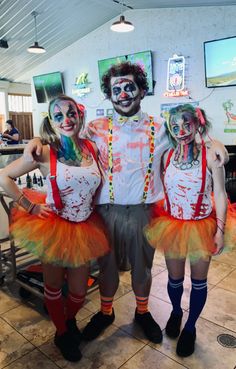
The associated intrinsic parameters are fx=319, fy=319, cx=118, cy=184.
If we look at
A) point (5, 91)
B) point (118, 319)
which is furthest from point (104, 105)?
point (118, 319)

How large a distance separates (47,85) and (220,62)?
4.96 meters

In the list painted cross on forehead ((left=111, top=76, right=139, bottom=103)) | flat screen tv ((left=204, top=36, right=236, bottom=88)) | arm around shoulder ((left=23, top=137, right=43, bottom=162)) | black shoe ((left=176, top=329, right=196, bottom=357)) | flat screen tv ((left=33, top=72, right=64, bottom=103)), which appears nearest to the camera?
arm around shoulder ((left=23, top=137, right=43, bottom=162))

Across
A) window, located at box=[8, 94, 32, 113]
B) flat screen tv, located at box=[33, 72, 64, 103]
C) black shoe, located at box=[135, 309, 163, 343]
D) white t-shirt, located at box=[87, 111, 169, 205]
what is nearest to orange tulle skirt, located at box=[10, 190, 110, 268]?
white t-shirt, located at box=[87, 111, 169, 205]

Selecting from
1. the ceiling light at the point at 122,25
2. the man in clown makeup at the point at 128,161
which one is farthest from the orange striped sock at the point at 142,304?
the ceiling light at the point at 122,25

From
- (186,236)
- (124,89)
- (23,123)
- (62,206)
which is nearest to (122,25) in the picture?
(124,89)

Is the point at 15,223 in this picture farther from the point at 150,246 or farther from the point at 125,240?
the point at 150,246

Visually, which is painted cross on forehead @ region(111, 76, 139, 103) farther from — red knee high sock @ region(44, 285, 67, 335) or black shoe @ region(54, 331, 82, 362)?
black shoe @ region(54, 331, 82, 362)

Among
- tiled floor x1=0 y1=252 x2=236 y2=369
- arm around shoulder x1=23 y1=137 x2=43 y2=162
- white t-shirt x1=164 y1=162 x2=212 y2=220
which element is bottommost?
tiled floor x1=0 y1=252 x2=236 y2=369

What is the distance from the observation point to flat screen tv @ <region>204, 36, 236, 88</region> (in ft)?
16.8

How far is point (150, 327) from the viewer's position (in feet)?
6.70

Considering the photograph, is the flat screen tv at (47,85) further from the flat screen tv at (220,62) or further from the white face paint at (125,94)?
the white face paint at (125,94)

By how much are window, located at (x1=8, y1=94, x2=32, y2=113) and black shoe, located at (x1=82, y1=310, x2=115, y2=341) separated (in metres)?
10.5

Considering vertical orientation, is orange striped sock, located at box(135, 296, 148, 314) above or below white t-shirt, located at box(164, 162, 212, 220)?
below

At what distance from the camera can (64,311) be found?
1.93m
